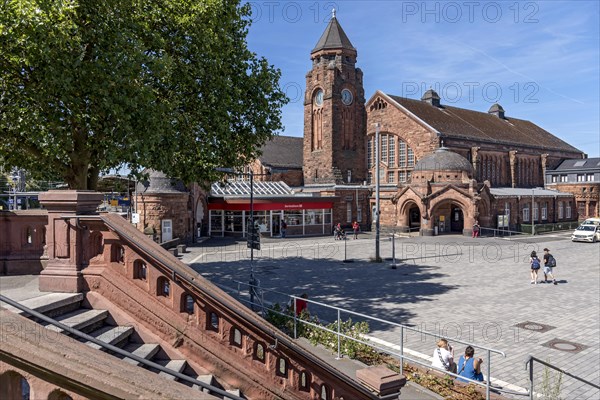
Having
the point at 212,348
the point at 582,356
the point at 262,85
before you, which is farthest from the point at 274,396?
the point at 262,85

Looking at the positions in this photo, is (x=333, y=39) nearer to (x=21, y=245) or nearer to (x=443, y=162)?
(x=443, y=162)

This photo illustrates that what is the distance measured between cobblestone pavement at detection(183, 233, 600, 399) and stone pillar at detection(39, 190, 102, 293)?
5.61 metres

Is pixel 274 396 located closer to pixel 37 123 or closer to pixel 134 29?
pixel 37 123

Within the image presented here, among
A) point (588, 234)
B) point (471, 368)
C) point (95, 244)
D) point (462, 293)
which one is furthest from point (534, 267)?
point (588, 234)

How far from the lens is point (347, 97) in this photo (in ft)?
168

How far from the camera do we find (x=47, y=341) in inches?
133

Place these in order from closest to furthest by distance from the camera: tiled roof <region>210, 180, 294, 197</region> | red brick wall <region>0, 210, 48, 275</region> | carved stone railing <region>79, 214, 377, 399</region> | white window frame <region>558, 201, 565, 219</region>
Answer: carved stone railing <region>79, 214, 377, 399</region> → red brick wall <region>0, 210, 48, 275</region> → tiled roof <region>210, 180, 294, 197</region> → white window frame <region>558, 201, 565, 219</region>

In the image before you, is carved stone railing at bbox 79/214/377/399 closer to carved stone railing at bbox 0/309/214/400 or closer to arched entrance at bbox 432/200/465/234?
carved stone railing at bbox 0/309/214/400

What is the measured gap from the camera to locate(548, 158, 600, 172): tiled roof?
201 ft

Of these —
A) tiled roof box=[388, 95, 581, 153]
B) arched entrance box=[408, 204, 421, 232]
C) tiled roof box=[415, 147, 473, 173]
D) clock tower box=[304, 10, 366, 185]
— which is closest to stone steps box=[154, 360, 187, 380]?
tiled roof box=[415, 147, 473, 173]

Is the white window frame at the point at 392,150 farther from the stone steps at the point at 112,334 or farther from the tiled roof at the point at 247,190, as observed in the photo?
the stone steps at the point at 112,334

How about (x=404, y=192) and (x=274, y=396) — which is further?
(x=404, y=192)

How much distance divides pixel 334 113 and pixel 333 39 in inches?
345

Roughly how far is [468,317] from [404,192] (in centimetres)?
3078
